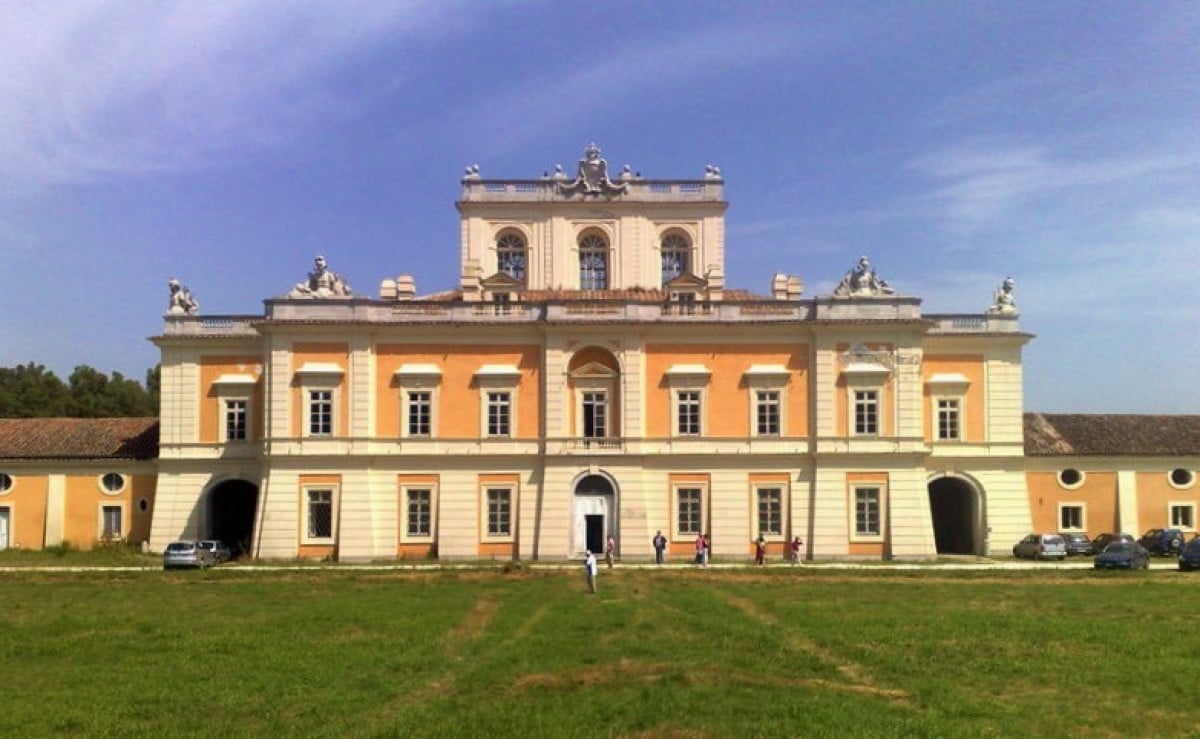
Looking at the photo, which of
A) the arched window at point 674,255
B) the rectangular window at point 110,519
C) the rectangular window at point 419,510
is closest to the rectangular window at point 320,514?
the rectangular window at point 419,510

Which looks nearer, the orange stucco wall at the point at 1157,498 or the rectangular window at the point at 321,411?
the rectangular window at the point at 321,411

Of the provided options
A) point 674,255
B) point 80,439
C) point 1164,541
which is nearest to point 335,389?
point 80,439

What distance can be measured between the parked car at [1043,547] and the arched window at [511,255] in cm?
2282

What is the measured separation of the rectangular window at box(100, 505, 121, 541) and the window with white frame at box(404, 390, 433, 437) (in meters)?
13.4

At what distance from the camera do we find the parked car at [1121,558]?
3875 centimetres

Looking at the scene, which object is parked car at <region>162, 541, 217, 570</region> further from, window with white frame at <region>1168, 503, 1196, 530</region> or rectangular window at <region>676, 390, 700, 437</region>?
window with white frame at <region>1168, 503, 1196, 530</region>

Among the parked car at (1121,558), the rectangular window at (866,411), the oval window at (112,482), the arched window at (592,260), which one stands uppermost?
the arched window at (592,260)

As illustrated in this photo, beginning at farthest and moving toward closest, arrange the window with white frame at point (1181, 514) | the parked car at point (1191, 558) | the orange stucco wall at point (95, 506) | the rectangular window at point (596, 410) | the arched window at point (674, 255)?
the arched window at point (674, 255) → the window with white frame at point (1181, 514) → the orange stucco wall at point (95, 506) → the rectangular window at point (596, 410) → the parked car at point (1191, 558)

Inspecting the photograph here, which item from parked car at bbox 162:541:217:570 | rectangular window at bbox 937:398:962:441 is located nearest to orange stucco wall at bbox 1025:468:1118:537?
rectangular window at bbox 937:398:962:441

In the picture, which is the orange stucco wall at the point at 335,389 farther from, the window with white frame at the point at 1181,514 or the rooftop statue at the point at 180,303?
the window with white frame at the point at 1181,514

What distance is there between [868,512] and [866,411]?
381 centimetres

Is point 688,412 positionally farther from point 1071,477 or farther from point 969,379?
point 1071,477

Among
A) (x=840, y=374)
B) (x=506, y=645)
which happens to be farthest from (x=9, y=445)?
(x=506, y=645)

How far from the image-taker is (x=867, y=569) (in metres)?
39.0
